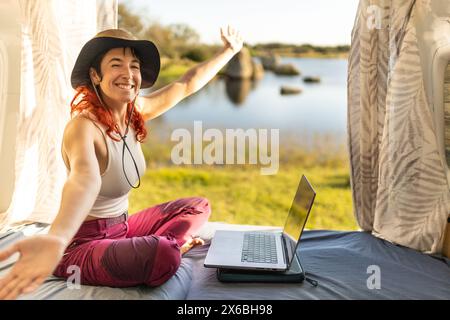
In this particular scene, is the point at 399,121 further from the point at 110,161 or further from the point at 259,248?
the point at 110,161

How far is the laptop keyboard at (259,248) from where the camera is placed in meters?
1.54

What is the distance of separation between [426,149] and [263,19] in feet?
5.47

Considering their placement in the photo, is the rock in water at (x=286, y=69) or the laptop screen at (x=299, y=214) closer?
the laptop screen at (x=299, y=214)

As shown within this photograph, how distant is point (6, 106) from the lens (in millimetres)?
2066

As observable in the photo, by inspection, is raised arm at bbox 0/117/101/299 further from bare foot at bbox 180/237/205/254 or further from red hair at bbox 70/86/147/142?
bare foot at bbox 180/237/205/254

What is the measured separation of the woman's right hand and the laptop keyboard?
2.22 feet

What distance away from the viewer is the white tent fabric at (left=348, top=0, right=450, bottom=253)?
6.07 ft

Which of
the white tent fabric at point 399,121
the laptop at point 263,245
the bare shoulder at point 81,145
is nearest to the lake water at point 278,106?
the white tent fabric at point 399,121

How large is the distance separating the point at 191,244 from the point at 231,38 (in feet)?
2.42

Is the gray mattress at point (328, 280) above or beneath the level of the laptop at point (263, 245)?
beneath

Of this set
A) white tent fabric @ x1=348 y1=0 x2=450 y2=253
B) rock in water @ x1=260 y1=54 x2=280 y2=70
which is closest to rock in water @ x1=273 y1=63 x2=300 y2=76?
rock in water @ x1=260 y1=54 x2=280 y2=70

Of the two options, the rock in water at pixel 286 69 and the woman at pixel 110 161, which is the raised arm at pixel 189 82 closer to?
the woman at pixel 110 161
